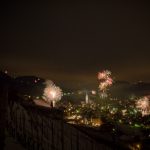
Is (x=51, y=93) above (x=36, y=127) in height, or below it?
above

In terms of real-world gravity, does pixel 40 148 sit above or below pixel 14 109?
below

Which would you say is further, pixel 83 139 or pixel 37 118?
pixel 83 139

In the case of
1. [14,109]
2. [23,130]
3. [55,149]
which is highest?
[14,109]

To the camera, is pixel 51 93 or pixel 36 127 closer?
pixel 36 127

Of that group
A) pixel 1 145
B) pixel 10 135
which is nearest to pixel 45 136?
pixel 10 135

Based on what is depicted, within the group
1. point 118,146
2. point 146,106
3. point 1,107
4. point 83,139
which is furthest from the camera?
point 146,106

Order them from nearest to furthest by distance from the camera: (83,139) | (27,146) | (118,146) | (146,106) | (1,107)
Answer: (1,107) < (118,146) < (27,146) < (83,139) < (146,106)

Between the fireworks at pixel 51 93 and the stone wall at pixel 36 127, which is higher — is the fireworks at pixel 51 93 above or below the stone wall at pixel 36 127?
above

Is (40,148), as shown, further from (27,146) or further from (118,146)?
(118,146)

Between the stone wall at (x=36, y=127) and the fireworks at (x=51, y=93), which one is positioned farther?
the fireworks at (x=51, y=93)

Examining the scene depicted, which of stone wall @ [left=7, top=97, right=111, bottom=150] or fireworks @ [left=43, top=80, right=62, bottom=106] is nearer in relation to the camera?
stone wall @ [left=7, top=97, right=111, bottom=150]

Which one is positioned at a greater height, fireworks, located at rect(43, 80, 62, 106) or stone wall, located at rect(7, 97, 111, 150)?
fireworks, located at rect(43, 80, 62, 106)
